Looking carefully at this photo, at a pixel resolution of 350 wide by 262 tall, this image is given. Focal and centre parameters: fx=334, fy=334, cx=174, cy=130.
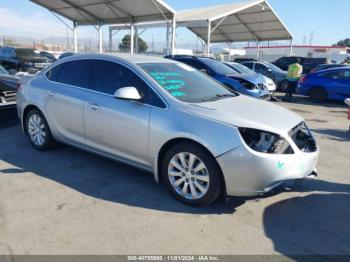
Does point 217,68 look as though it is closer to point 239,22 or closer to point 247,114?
point 247,114

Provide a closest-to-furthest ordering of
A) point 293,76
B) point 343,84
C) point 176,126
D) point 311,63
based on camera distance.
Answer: point 176,126
point 343,84
point 293,76
point 311,63

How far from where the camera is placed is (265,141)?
11.7 feet

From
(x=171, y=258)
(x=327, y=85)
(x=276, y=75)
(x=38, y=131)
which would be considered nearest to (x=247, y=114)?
(x=171, y=258)

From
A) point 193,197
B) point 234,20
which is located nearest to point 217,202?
point 193,197

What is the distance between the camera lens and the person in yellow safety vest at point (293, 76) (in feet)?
44.8

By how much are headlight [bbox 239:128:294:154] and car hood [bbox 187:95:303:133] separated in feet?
0.18

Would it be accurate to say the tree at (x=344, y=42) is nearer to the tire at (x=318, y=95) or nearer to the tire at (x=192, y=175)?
the tire at (x=318, y=95)

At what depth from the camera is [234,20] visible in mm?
27500

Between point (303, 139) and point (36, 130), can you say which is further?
point (36, 130)

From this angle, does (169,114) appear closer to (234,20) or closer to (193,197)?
(193,197)

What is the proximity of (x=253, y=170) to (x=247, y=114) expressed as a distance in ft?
2.38

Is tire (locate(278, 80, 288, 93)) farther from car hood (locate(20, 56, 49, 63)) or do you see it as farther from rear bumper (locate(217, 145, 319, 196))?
car hood (locate(20, 56, 49, 63))

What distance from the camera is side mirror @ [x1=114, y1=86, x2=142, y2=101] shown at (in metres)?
4.00

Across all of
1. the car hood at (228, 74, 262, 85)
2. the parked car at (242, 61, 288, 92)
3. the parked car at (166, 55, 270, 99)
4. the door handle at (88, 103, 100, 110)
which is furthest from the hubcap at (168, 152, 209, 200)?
the parked car at (242, 61, 288, 92)
